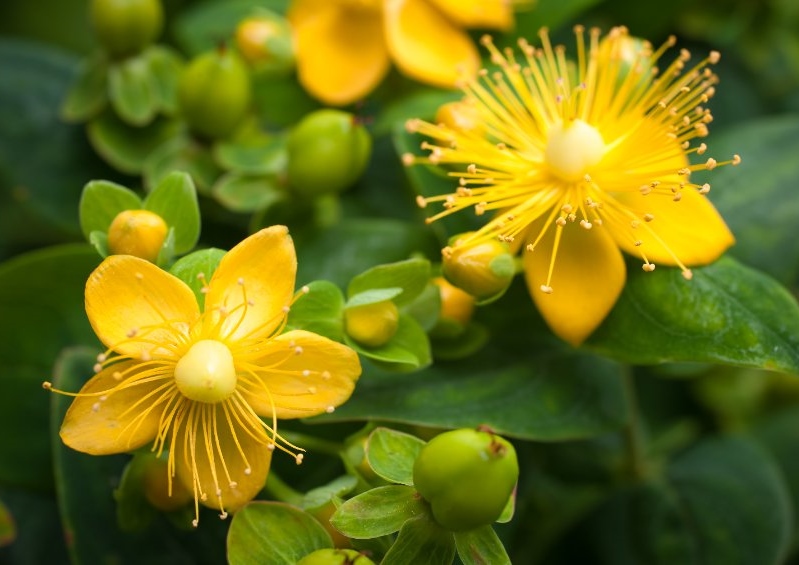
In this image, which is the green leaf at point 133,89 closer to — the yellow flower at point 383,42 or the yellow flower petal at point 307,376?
the yellow flower at point 383,42

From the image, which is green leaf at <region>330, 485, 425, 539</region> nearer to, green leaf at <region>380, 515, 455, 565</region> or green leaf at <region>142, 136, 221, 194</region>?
green leaf at <region>380, 515, 455, 565</region>

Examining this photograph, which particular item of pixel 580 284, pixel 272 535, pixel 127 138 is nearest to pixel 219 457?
pixel 272 535

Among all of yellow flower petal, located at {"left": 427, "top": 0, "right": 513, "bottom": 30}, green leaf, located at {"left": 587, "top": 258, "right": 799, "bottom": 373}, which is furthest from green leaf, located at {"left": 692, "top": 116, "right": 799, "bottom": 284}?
yellow flower petal, located at {"left": 427, "top": 0, "right": 513, "bottom": 30}

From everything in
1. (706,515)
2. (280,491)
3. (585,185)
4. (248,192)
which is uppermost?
(585,185)

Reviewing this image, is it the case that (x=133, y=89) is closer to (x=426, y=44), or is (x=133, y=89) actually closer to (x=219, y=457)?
(x=426, y=44)

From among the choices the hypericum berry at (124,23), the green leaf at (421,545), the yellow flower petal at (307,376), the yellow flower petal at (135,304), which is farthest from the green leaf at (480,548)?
the hypericum berry at (124,23)

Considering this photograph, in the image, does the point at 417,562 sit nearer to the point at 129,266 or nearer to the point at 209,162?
the point at 129,266
